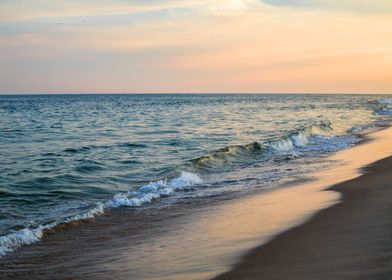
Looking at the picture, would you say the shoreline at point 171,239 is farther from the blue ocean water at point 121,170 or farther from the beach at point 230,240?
the blue ocean water at point 121,170

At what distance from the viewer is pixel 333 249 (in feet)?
20.2

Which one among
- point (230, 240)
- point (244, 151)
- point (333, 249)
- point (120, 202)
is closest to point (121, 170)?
point (120, 202)

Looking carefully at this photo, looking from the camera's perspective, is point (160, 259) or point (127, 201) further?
point (127, 201)

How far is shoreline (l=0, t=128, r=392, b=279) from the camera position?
20.9ft

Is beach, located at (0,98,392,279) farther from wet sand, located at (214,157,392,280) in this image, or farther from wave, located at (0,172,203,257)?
wave, located at (0,172,203,257)

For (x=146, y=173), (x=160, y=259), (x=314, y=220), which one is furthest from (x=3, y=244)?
(x=146, y=173)

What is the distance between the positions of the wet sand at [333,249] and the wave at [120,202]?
13.0 feet

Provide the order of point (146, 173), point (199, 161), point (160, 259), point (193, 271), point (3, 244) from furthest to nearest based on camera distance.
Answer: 1. point (199, 161)
2. point (146, 173)
3. point (3, 244)
4. point (160, 259)
5. point (193, 271)

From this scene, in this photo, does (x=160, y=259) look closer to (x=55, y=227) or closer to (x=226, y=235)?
(x=226, y=235)

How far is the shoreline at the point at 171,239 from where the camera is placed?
20.9 ft

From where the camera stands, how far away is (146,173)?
15.8 metres

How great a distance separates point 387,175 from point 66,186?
831 cm

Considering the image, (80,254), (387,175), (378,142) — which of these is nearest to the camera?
(80,254)

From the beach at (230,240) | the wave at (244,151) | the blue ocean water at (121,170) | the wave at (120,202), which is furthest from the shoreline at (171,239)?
the wave at (244,151)
